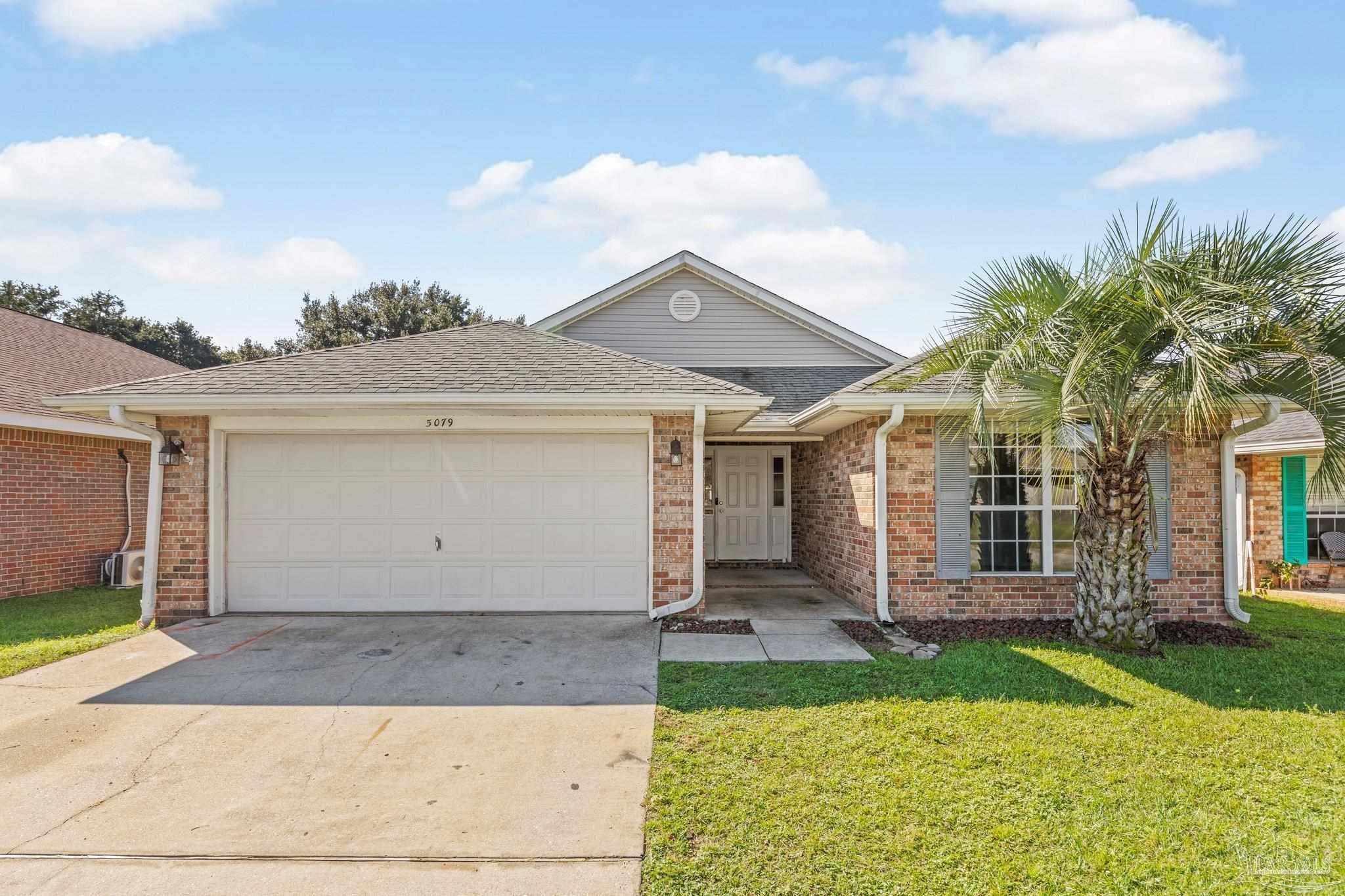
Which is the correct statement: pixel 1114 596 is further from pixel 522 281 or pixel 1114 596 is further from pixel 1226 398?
pixel 522 281

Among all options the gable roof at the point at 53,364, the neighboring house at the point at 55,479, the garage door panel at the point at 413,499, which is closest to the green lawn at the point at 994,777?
the garage door panel at the point at 413,499

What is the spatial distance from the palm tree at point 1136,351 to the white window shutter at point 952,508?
940mm

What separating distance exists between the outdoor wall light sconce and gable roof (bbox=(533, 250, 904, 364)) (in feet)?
21.3

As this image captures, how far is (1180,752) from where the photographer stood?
4.09m

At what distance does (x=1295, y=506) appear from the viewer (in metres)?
10.4

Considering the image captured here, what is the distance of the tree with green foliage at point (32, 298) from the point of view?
29.2 m

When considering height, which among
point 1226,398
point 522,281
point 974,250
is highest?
point 522,281

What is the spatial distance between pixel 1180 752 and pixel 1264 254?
4.00 metres

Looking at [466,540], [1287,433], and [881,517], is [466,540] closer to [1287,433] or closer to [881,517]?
[881,517]

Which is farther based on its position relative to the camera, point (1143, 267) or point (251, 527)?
point (251, 527)

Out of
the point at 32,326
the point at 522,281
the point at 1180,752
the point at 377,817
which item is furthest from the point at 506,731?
the point at 32,326

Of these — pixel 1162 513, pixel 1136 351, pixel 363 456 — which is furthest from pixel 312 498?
pixel 1162 513

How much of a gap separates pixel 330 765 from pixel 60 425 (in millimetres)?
8836

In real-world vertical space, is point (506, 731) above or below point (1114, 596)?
below
